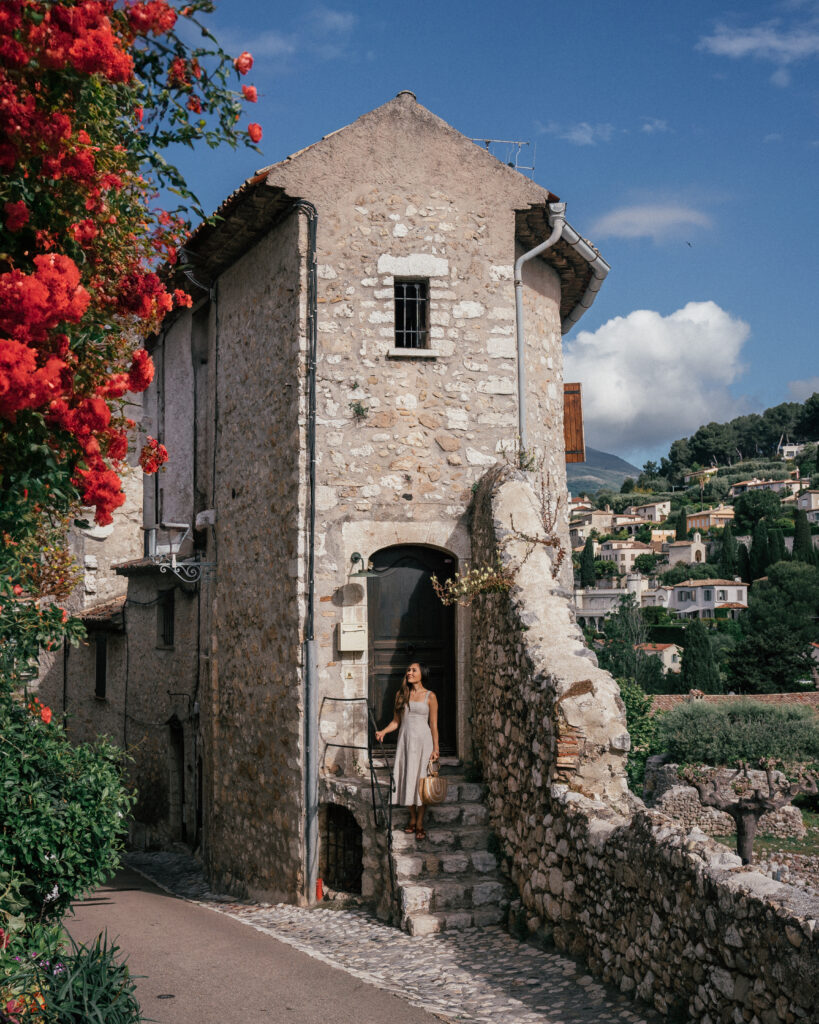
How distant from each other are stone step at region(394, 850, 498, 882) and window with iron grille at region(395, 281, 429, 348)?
5.44m

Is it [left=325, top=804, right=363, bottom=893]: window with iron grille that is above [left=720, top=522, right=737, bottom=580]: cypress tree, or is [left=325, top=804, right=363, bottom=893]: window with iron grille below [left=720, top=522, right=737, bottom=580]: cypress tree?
below

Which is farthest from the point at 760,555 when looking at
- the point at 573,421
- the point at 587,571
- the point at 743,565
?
the point at 573,421

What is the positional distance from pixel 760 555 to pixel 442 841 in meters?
79.6

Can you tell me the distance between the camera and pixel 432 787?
29.4ft

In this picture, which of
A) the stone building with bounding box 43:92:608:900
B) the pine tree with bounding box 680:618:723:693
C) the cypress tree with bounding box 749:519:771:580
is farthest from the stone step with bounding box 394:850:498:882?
the cypress tree with bounding box 749:519:771:580

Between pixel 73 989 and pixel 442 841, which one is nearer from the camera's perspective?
pixel 73 989

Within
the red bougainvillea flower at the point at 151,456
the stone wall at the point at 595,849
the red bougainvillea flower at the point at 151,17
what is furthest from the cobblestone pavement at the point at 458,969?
the red bougainvillea flower at the point at 151,17

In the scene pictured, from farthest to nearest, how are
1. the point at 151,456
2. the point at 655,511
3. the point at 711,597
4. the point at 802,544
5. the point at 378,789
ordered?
1. the point at 655,511
2. the point at 711,597
3. the point at 802,544
4. the point at 378,789
5. the point at 151,456

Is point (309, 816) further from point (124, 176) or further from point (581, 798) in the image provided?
point (124, 176)

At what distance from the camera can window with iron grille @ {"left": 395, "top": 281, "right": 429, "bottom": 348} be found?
35.8ft

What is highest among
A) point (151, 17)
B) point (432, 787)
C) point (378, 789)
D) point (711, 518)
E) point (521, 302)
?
point (711, 518)

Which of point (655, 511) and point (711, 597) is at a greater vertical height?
point (655, 511)

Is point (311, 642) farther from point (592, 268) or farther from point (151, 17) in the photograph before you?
point (151, 17)

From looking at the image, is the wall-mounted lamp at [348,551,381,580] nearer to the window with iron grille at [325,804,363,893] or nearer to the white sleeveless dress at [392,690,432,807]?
the white sleeveless dress at [392,690,432,807]
